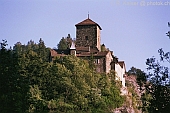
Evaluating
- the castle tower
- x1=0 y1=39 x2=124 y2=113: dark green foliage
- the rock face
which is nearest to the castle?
the castle tower

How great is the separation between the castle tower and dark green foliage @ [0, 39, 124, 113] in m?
9.70

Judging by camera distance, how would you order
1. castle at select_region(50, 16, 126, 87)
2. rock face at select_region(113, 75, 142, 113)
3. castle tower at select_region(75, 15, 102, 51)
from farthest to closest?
castle tower at select_region(75, 15, 102, 51), castle at select_region(50, 16, 126, 87), rock face at select_region(113, 75, 142, 113)

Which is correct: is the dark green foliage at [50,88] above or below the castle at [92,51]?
below

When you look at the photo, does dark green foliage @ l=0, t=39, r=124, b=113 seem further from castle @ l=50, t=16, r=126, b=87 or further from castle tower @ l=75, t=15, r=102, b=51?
castle tower @ l=75, t=15, r=102, b=51

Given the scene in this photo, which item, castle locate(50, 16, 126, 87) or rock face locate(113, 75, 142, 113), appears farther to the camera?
castle locate(50, 16, 126, 87)

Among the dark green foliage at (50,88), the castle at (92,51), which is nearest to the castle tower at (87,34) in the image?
the castle at (92,51)

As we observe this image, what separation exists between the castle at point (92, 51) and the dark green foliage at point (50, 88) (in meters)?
4.51

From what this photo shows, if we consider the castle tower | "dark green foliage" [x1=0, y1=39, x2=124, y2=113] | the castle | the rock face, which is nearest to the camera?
"dark green foliage" [x1=0, y1=39, x2=124, y2=113]

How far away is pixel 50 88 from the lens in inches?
1790

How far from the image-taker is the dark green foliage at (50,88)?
44.1 metres

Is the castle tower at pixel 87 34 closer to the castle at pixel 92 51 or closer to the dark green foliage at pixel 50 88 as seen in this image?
the castle at pixel 92 51

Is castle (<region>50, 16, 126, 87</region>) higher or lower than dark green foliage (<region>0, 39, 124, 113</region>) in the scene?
higher

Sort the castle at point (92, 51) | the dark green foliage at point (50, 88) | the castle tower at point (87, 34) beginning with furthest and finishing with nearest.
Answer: the castle tower at point (87, 34)
the castle at point (92, 51)
the dark green foliage at point (50, 88)

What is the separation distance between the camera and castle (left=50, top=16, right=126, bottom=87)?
52312 mm
